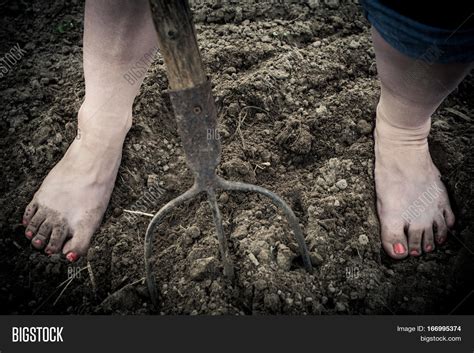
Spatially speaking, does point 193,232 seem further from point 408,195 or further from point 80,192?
point 408,195

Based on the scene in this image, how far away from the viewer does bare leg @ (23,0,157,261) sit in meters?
1.37

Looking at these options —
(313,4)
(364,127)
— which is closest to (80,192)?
(364,127)

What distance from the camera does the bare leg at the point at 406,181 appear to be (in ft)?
4.55

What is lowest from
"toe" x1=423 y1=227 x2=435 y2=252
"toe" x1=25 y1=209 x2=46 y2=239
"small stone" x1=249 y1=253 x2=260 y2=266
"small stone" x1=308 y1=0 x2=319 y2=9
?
"toe" x1=423 y1=227 x2=435 y2=252

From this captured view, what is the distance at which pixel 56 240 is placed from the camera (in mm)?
1410

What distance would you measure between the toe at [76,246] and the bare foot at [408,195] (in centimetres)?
97

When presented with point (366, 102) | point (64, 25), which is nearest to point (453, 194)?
point (366, 102)

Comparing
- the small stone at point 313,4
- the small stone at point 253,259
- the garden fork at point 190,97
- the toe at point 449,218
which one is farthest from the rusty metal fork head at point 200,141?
the small stone at point 313,4

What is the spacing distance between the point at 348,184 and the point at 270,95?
0.45 metres

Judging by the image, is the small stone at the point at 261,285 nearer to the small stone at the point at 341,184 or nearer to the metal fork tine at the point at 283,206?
the metal fork tine at the point at 283,206

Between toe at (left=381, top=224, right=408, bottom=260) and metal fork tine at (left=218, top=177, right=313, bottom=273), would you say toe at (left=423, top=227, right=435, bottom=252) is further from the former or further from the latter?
metal fork tine at (left=218, top=177, right=313, bottom=273)

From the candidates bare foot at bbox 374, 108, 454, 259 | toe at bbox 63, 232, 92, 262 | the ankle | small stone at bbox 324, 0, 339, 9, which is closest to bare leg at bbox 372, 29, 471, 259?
bare foot at bbox 374, 108, 454, 259

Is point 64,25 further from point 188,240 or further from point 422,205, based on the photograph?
point 422,205

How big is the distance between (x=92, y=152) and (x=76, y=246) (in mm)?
310
